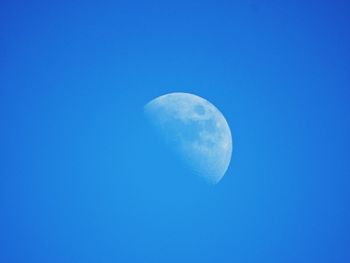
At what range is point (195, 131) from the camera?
296 cm

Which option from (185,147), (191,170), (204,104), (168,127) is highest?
(204,104)

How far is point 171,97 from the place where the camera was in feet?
9.77

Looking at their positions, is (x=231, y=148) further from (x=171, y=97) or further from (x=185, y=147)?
(x=171, y=97)

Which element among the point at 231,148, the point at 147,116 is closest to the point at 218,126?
the point at 231,148

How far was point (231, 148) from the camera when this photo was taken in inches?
119

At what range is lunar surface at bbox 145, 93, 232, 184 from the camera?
2910 mm

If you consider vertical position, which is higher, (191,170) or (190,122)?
(190,122)

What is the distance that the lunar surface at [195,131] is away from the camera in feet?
9.55

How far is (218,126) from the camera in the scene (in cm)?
304

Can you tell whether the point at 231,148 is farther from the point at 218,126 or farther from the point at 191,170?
the point at 191,170

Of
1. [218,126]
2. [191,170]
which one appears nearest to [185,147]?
[191,170]

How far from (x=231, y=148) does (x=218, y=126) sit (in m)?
0.28

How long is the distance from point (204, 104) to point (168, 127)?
1.58 ft

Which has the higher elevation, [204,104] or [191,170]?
[204,104]
